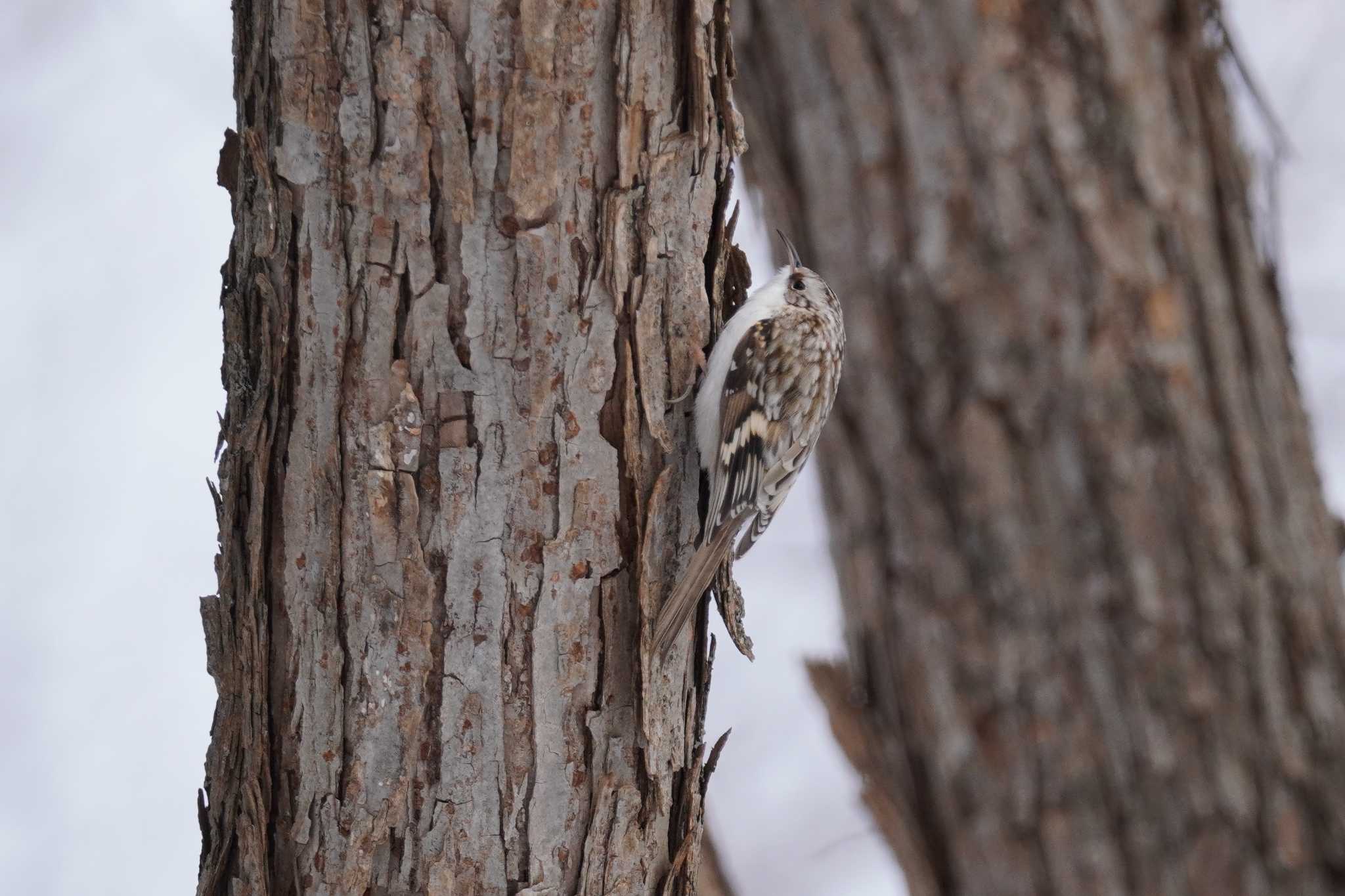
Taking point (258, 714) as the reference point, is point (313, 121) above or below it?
above

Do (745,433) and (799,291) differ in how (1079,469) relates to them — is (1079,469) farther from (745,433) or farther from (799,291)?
(799,291)

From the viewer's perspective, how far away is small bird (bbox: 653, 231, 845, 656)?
206cm

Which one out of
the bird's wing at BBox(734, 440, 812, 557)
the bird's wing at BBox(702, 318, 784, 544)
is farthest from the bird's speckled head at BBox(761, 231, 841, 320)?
the bird's wing at BBox(734, 440, 812, 557)

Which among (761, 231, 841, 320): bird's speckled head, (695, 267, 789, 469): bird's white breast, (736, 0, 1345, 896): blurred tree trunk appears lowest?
(736, 0, 1345, 896): blurred tree trunk

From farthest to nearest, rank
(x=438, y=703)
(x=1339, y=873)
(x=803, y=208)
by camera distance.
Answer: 1. (x=438, y=703)
2. (x=803, y=208)
3. (x=1339, y=873)

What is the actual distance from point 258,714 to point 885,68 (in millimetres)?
1367

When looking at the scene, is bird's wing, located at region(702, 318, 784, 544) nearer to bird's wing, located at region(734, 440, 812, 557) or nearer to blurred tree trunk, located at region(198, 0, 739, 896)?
bird's wing, located at region(734, 440, 812, 557)

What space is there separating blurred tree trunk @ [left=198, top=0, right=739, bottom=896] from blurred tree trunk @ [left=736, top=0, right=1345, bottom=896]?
2.28ft

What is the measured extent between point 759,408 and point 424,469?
1.01 meters

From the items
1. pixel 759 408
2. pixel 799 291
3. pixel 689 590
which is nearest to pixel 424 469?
pixel 689 590

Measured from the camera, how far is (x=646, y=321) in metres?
1.95

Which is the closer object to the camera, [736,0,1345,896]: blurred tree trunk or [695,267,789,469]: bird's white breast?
[736,0,1345,896]: blurred tree trunk

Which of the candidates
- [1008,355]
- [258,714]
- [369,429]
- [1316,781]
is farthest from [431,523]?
[1316,781]

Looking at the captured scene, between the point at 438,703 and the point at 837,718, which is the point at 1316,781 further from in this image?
the point at 438,703
